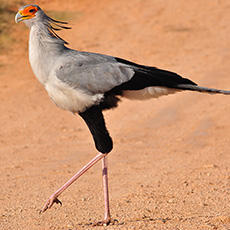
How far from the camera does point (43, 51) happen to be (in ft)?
15.1

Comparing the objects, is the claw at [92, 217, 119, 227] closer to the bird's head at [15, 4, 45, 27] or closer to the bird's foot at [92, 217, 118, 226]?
the bird's foot at [92, 217, 118, 226]

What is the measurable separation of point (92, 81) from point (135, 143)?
3.05 m

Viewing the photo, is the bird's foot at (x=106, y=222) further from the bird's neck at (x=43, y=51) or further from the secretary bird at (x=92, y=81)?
the bird's neck at (x=43, y=51)

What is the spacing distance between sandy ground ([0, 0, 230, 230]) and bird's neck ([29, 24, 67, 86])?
1493 millimetres

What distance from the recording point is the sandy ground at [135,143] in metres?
4.98

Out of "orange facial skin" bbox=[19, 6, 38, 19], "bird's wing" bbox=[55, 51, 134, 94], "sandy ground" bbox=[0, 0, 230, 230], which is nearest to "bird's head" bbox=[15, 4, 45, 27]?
"orange facial skin" bbox=[19, 6, 38, 19]

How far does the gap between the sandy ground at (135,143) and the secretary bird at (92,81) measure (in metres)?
0.68

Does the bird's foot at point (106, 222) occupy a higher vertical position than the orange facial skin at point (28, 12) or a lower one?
lower

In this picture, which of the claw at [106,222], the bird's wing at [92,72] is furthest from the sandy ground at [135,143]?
the bird's wing at [92,72]

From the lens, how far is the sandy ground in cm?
498

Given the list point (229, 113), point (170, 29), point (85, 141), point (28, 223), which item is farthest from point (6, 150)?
point (170, 29)

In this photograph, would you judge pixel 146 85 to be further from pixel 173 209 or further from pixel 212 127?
pixel 212 127

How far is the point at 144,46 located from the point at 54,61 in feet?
27.0

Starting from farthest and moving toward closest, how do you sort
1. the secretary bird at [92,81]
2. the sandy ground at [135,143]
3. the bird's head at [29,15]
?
the sandy ground at [135,143] < the bird's head at [29,15] < the secretary bird at [92,81]
